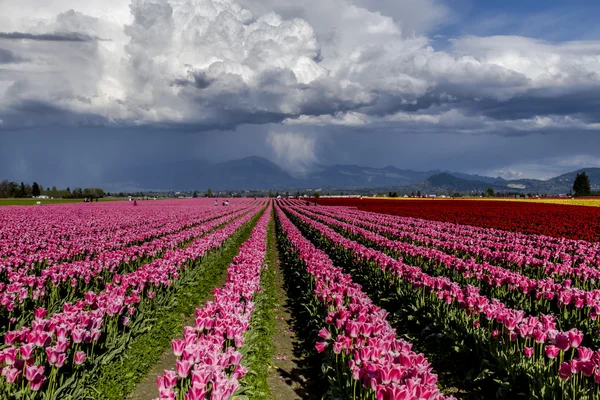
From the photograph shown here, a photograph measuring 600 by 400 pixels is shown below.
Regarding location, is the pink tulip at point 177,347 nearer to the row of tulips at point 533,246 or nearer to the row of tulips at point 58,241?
the row of tulips at point 58,241

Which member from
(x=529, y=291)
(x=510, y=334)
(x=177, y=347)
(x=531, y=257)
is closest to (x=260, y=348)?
(x=177, y=347)

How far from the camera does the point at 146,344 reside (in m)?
8.41

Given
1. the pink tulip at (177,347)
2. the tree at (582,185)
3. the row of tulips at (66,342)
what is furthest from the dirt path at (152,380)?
the tree at (582,185)

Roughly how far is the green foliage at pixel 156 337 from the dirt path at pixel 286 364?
89.6 inches

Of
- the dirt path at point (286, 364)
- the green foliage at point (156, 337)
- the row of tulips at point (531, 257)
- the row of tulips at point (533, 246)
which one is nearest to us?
the green foliage at point (156, 337)

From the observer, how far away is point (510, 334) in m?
6.26

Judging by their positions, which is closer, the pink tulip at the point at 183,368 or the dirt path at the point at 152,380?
the pink tulip at the point at 183,368

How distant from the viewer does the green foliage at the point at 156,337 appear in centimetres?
658

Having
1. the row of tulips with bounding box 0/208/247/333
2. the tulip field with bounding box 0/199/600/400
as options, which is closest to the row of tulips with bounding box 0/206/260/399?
the tulip field with bounding box 0/199/600/400

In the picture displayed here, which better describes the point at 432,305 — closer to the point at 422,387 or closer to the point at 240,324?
the point at 240,324

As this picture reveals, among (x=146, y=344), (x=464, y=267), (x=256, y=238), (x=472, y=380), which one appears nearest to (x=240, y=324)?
(x=146, y=344)

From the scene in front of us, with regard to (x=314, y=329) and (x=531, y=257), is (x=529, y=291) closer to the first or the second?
(x=531, y=257)

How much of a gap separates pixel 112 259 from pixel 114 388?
636cm

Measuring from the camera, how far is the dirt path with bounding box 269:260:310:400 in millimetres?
7188
